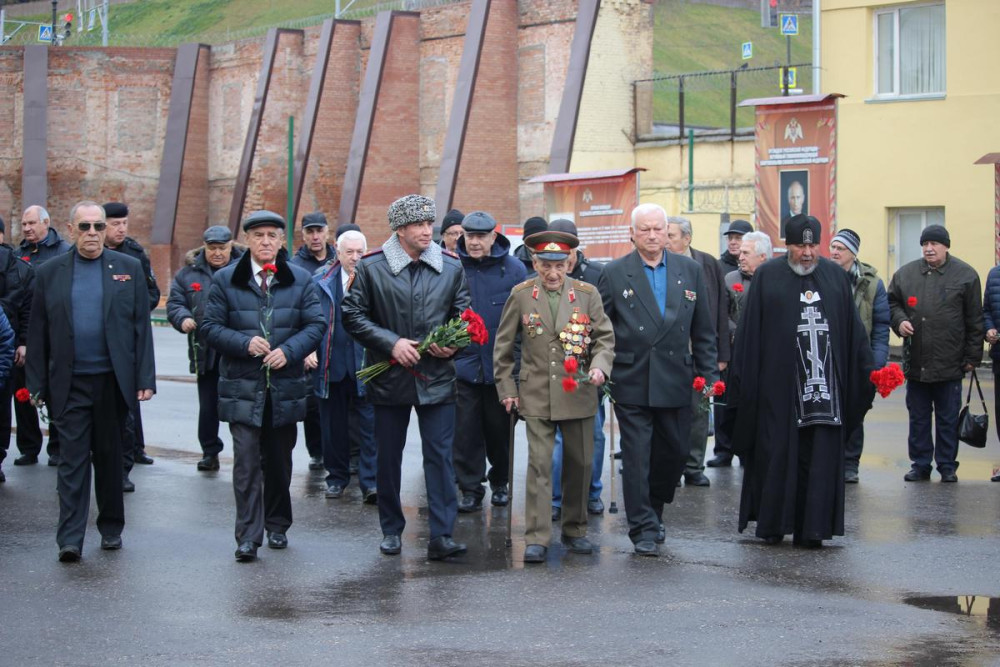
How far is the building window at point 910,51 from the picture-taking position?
28016 mm

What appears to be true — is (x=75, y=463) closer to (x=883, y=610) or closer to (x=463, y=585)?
(x=463, y=585)

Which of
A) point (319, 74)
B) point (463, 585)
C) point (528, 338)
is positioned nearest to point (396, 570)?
point (463, 585)

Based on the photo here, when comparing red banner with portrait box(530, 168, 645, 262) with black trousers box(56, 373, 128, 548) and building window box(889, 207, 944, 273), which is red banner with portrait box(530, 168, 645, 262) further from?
black trousers box(56, 373, 128, 548)

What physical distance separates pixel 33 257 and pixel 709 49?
235 ft

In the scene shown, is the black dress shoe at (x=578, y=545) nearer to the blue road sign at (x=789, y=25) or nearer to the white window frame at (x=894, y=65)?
the white window frame at (x=894, y=65)

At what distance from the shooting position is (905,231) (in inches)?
1120

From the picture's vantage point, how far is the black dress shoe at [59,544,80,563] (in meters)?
8.78

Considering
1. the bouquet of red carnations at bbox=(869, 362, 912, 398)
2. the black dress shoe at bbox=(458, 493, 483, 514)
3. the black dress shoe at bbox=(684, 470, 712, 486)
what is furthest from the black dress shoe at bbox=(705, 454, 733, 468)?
the bouquet of red carnations at bbox=(869, 362, 912, 398)

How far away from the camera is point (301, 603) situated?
7.64m

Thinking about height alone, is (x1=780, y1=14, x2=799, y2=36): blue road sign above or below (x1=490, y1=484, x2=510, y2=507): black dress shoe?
above

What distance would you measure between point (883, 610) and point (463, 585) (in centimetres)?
221

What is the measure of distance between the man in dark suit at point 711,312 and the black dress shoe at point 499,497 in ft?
5.41

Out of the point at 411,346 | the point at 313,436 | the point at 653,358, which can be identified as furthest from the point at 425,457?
the point at 313,436

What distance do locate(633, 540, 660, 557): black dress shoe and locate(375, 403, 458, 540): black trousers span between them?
3.69ft
